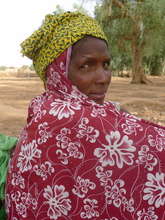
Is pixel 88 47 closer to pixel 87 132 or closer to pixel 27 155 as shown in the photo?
pixel 87 132

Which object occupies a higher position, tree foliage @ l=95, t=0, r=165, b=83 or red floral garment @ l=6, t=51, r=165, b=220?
tree foliage @ l=95, t=0, r=165, b=83

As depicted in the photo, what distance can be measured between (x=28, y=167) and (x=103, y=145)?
331 millimetres

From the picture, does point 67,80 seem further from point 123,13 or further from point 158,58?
point 158,58

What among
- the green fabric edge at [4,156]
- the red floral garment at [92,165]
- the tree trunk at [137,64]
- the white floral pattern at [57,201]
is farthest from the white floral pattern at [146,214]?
the tree trunk at [137,64]

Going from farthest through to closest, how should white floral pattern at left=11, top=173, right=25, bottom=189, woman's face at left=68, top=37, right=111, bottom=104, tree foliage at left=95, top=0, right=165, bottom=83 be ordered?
tree foliage at left=95, top=0, right=165, bottom=83
woman's face at left=68, top=37, right=111, bottom=104
white floral pattern at left=11, top=173, right=25, bottom=189

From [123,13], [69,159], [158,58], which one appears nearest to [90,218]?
[69,159]

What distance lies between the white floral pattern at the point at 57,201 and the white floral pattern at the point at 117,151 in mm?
197

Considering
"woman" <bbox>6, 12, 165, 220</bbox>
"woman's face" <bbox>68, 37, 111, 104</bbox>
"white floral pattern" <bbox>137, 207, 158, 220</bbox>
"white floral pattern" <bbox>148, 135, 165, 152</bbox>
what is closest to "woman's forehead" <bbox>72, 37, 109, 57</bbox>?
"woman's face" <bbox>68, 37, 111, 104</bbox>

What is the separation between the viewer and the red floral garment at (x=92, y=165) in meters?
1.12

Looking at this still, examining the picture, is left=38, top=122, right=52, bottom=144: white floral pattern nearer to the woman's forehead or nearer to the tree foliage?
the woman's forehead

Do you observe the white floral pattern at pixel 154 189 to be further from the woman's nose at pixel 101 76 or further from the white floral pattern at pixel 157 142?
the woman's nose at pixel 101 76

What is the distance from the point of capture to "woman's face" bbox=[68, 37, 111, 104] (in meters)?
1.37

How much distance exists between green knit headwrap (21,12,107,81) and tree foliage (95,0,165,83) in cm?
1265

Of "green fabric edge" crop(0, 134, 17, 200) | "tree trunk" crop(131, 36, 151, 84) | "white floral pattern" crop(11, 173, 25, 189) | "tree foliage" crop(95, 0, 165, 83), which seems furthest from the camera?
"tree trunk" crop(131, 36, 151, 84)
